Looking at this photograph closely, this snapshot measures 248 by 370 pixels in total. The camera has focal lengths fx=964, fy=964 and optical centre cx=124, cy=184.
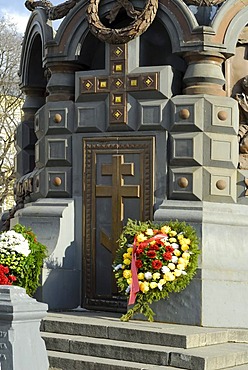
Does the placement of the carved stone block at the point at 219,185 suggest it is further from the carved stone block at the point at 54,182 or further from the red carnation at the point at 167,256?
the carved stone block at the point at 54,182

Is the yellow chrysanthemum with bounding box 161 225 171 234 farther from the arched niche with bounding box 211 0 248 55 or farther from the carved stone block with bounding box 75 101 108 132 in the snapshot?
the arched niche with bounding box 211 0 248 55

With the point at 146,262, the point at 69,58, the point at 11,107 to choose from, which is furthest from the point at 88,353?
the point at 11,107

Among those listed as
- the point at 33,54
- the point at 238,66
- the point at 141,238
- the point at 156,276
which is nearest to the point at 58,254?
the point at 141,238

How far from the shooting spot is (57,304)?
12336 mm

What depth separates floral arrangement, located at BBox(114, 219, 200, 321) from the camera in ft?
36.2

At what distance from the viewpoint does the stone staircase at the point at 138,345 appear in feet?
32.8

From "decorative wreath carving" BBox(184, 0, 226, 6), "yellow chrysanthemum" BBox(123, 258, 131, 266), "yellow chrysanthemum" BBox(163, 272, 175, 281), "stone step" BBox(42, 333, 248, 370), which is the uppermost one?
"decorative wreath carving" BBox(184, 0, 226, 6)

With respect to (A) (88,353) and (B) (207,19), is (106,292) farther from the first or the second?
(B) (207,19)

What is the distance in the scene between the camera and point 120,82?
1224 centimetres

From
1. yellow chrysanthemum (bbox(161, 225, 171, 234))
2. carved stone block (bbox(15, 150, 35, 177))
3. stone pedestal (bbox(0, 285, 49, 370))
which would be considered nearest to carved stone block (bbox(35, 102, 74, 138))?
carved stone block (bbox(15, 150, 35, 177))

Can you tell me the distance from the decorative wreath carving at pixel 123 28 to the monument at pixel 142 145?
14 mm

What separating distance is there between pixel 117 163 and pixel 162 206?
85 cm

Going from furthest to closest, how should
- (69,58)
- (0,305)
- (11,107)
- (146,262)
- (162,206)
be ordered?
(11,107), (69,58), (162,206), (146,262), (0,305)

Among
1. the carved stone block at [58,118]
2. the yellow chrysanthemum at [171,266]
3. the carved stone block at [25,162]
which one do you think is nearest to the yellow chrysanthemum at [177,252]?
the yellow chrysanthemum at [171,266]
